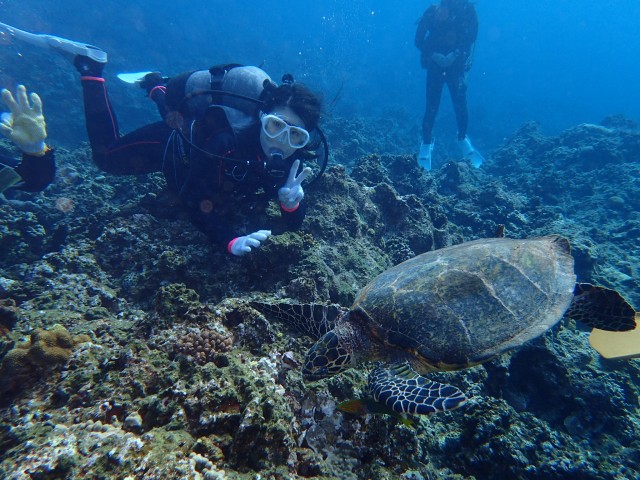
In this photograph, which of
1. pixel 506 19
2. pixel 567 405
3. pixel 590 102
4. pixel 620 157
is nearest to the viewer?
pixel 567 405

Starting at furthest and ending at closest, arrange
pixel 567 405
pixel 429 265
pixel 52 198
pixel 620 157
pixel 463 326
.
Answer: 1. pixel 620 157
2. pixel 52 198
3. pixel 567 405
4. pixel 429 265
5. pixel 463 326

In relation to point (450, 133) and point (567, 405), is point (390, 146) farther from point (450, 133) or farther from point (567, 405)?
point (567, 405)

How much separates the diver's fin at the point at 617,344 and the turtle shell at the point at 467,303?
1699mm

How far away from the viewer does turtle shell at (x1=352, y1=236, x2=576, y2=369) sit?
2596 millimetres

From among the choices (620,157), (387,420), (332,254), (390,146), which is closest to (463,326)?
(387,420)

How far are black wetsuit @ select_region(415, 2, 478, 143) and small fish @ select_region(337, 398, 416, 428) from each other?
13367 millimetres

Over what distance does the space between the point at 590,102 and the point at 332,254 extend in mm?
86716

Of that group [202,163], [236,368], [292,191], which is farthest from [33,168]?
[236,368]

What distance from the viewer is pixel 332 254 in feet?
14.4

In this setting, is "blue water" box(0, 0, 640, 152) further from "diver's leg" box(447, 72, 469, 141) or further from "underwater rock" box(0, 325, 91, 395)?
"underwater rock" box(0, 325, 91, 395)

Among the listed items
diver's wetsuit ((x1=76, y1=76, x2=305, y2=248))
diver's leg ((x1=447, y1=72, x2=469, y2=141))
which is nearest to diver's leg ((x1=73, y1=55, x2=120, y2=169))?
diver's wetsuit ((x1=76, y1=76, x2=305, y2=248))

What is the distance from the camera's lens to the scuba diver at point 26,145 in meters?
3.77

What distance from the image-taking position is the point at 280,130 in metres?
4.17

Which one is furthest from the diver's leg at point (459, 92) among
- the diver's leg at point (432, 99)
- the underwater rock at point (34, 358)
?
the underwater rock at point (34, 358)
